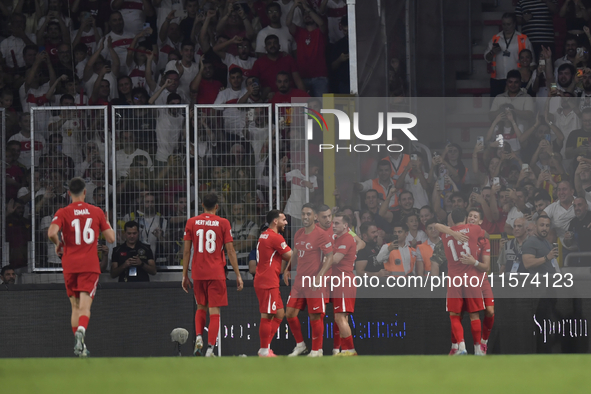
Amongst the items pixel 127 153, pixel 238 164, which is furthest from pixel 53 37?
pixel 238 164

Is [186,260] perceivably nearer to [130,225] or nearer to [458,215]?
[130,225]

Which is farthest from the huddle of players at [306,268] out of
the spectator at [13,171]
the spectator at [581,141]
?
the spectator at [13,171]

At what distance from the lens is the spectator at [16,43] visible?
1164 centimetres

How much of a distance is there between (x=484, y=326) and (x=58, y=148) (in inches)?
205

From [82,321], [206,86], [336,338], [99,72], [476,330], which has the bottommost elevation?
[336,338]

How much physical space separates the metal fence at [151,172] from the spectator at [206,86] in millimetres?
1547

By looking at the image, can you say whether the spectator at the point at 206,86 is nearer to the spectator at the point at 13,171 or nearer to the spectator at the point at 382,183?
the spectator at the point at 13,171

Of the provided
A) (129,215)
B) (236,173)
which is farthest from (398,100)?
(129,215)

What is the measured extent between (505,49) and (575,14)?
4.16 ft

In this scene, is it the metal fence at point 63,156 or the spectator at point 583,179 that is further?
the spectator at point 583,179

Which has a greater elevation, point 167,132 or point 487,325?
point 167,132

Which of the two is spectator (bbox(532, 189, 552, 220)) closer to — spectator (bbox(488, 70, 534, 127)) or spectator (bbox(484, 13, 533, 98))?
spectator (bbox(488, 70, 534, 127))

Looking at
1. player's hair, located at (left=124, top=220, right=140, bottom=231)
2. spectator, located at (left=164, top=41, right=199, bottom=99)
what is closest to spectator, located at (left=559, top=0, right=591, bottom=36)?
spectator, located at (left=164, top=41, right=199, bottom=99)

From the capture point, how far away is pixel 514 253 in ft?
31.5
